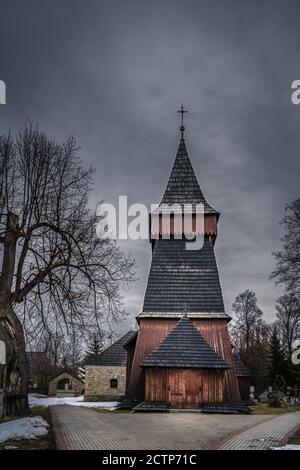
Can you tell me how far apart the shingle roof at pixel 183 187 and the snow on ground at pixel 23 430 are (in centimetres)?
1892

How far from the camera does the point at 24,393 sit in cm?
1773

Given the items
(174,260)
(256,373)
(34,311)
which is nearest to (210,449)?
(34,311)

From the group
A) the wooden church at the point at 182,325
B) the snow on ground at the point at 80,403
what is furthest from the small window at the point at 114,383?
the wooden church at the point at 182,325

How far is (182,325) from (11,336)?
1102 cm

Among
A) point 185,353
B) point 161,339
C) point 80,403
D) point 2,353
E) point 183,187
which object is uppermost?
point 183,187

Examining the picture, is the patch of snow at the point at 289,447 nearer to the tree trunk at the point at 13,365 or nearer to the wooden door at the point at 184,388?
the tree trunk at the point at 13,365

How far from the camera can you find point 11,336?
1720 centimetres

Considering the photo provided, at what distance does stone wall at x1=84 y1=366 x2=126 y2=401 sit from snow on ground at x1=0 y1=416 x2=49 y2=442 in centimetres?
2432

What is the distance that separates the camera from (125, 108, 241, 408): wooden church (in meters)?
24.1

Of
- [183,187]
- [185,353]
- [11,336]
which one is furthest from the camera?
[183,187]

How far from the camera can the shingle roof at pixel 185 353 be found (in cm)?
2411

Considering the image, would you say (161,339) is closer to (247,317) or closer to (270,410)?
(270,410)

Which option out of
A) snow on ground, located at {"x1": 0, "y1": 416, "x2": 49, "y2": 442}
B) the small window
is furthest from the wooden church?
snow on ground, located at {"x1": 0, "y1": 416, "x2": 49, "y2": 442}

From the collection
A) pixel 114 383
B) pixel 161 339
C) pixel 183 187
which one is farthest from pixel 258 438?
pixel 114 383
